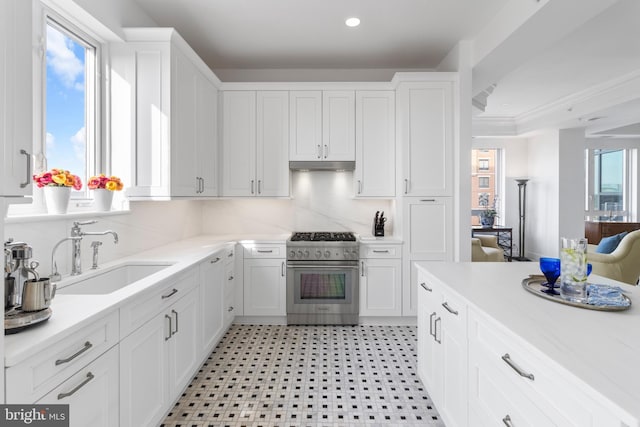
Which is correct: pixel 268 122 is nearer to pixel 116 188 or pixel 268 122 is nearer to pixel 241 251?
pixel 241 251

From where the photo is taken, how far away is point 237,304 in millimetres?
3492

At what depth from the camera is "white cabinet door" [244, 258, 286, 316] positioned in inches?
137

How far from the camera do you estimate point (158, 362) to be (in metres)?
1.80

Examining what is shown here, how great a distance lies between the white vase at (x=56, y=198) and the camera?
1835 mm

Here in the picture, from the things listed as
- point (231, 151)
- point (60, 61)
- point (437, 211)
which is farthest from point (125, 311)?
Result: point (437, 211)

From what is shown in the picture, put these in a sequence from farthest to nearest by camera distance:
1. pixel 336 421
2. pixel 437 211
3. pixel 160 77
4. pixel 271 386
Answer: pixel 437 211, pixel 160 77, pixel 271 386, pixel 336 421

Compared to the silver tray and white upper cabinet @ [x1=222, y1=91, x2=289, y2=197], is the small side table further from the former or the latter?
the silver tray

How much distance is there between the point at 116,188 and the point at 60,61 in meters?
0.86

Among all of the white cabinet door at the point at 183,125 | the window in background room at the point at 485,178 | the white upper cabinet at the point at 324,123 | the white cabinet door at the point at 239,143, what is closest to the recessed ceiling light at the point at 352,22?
the white upper cabinet at the point at 324,123

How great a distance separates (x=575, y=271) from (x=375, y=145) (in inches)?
97.3

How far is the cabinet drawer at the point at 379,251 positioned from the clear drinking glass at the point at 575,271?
2041 millimetres

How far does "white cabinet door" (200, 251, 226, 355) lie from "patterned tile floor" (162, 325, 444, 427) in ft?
0.60

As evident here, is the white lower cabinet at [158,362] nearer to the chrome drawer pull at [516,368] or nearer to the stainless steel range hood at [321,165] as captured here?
the chrome drawer pull at [516,368]

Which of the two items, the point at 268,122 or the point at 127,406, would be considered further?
the point at 268,122
